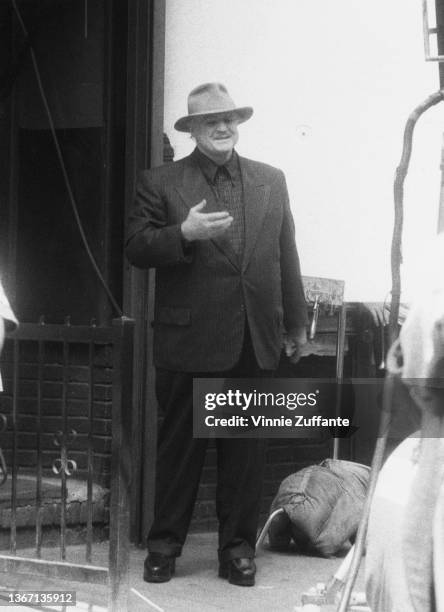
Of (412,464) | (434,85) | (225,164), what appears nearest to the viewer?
(412,464)

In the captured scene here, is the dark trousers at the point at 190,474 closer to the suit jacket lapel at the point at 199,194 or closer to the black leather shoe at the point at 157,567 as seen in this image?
the black leather shoe at the point at 157,567

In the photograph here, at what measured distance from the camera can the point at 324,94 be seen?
5.02 meters

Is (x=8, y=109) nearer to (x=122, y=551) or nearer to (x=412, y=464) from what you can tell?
(x=122, y=551)

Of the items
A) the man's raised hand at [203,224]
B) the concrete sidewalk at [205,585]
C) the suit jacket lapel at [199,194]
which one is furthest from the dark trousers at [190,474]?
the man's raised hand at [203,224]

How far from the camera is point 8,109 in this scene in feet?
17.0

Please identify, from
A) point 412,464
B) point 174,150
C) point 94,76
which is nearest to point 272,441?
point 174,150

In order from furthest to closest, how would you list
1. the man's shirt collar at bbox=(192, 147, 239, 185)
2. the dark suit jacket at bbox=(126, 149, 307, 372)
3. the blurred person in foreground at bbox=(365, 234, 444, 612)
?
1. the man's shirt collar at bbox=(192, 147, 239, 185)
2. the dark suit jacket at bbox=(126, 149, 307, 372)
3. the blurred person in foreground at bbox=(365, 234, 444, 612)

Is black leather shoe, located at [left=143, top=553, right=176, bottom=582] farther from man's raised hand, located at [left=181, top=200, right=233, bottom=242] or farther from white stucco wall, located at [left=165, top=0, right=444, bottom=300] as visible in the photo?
white stucco wall, located at [left=165, top=0, right=444, bottom=300]

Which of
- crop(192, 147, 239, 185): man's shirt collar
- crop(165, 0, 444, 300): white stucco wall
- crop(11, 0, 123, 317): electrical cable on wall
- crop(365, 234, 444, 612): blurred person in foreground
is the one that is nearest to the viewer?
crop(365, 234, 444, 612): blurred person in foreground

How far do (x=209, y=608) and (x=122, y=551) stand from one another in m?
0.42

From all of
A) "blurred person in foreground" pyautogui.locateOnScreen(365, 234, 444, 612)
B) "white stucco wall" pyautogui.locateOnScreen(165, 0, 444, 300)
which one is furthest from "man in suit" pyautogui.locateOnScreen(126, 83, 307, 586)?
"blurred person in foreground" pyautogui.locateOnScreen(365, 234, 444, 612)

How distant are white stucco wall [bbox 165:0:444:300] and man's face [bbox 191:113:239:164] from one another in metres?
0.65

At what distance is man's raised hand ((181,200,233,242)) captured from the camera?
158 inches

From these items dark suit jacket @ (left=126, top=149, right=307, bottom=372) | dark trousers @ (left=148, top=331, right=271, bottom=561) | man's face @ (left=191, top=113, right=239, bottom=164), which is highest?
man's face @ (left=191, top=113, right=239, bottom=164)
